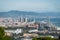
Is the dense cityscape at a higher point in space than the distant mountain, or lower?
lower

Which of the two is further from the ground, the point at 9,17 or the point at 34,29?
the point at 9,17

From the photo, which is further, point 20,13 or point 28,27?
point 20,13

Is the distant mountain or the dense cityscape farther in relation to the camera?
the distant mountain

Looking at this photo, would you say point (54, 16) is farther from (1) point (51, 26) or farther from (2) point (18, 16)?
(2) point (18, 16)

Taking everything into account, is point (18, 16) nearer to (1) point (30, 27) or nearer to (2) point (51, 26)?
(1) point (30, 27)

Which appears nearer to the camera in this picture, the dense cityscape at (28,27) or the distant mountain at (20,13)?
the dense cityscape at (28,27)

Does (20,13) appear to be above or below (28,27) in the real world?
above

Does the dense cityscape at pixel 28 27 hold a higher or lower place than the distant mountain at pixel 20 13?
lower

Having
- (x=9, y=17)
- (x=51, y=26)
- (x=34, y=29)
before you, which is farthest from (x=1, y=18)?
(x=51, y=26)

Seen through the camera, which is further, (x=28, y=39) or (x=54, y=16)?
(x=54, y=16)
